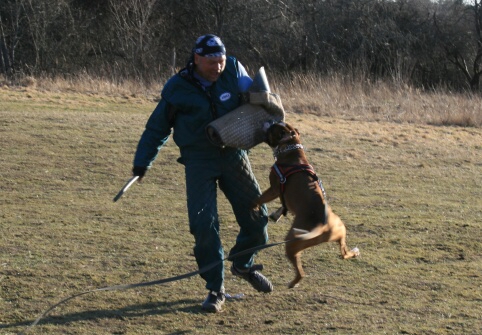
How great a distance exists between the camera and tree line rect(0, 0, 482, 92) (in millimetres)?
25172

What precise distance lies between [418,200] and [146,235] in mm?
3447

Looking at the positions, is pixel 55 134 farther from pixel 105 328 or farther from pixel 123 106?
pixel 105 328

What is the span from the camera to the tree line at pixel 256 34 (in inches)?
991

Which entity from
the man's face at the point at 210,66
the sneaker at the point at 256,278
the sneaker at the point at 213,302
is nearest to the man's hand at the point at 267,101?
the man's face at the point at 210,66

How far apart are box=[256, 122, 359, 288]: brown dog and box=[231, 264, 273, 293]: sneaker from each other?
15.6 inches

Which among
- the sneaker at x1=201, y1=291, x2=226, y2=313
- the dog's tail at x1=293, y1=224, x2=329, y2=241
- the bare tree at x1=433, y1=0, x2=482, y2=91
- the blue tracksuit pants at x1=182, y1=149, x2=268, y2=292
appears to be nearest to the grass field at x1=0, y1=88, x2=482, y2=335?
the sneaker at x1=201, y1=291, x2=226, y2=313

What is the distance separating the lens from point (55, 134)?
11781 millimetres

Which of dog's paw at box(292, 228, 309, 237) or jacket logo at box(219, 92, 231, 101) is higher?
jacket logo at box(219, 92, 231, 101)

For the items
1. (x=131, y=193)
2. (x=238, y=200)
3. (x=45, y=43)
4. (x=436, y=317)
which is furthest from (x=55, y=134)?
(x=45, y=43)

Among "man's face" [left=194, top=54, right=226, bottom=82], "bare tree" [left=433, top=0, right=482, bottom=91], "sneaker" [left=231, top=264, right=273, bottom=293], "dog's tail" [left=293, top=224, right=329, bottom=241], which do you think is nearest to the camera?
"dog's tail" [left=293, top=224, right=329, bottom=241]

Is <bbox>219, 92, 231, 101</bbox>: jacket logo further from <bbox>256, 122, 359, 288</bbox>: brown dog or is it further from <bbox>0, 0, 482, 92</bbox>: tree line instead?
<bbox>0, 0, 482, 92</bbox>: tree line

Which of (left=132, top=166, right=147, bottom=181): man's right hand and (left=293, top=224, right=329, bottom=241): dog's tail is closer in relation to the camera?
(left=293, top=224, right=329, bottom=241): dog's tail

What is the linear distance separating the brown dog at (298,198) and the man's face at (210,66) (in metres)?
0.55

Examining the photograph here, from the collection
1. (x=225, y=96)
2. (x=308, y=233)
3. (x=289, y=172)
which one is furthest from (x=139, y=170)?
(x=308, y=233)
